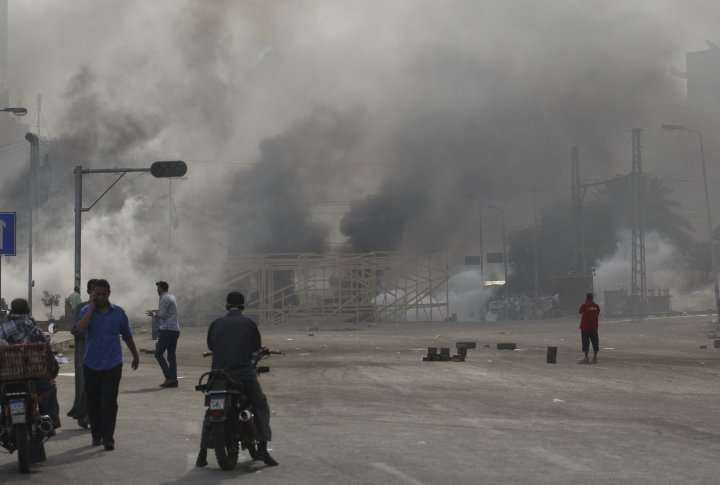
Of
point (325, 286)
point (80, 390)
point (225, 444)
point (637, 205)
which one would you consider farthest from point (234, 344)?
point (325, 286)

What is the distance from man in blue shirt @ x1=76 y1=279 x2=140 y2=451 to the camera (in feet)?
36.8

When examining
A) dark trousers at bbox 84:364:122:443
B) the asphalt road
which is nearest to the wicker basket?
the asphalt road

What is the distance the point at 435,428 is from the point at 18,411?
15.6 feet

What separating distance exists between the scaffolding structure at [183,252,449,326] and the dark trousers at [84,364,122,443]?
55.9 m

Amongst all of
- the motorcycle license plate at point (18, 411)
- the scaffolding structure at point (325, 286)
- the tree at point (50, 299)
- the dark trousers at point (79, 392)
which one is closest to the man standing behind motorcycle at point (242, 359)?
the motorcycle license plate at point (18, 411)

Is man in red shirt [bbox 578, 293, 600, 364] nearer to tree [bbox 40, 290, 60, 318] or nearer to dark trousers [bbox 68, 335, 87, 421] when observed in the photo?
dark trousers [bbox 68, 335, 87, 421]

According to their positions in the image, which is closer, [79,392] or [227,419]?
[227,419]

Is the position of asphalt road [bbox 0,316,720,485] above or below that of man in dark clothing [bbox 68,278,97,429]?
below

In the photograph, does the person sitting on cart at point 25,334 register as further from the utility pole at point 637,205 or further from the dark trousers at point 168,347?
the utility pole at point 637,205

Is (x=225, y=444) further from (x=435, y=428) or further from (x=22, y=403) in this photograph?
(x=435, y=428)

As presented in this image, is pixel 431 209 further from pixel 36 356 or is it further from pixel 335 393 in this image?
pixel 36 356

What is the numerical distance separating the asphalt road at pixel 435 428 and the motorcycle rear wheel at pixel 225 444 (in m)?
0.10

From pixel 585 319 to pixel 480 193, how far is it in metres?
55.7

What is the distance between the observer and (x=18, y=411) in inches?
384
